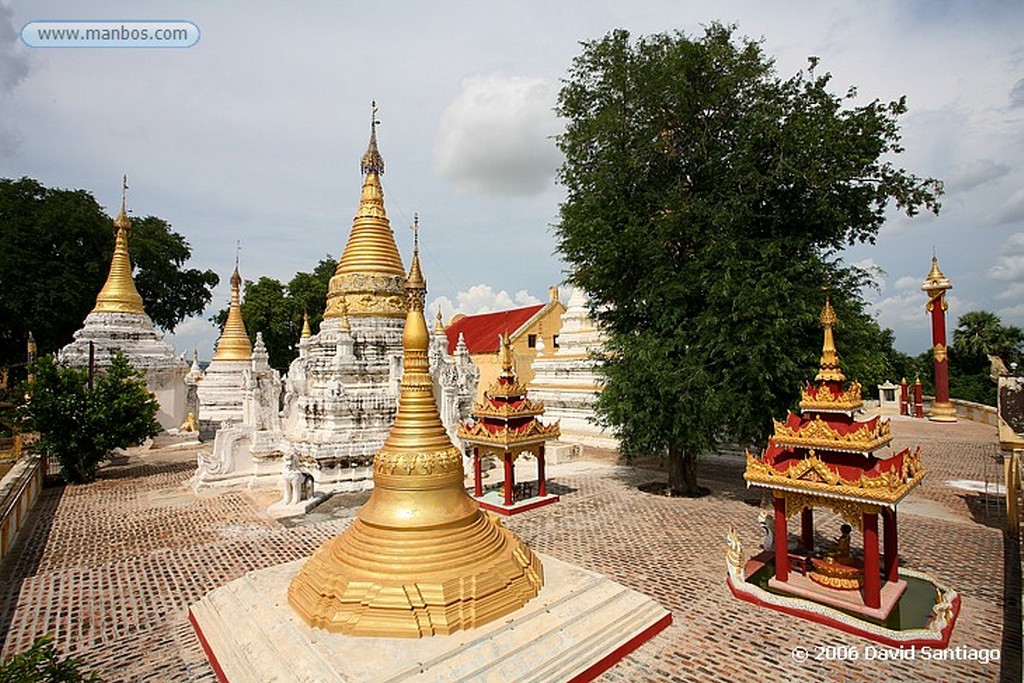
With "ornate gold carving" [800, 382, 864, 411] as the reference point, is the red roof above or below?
above

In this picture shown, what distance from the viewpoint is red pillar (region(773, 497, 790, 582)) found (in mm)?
8805

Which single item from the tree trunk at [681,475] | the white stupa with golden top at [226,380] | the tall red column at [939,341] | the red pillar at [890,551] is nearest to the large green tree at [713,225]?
the tree trunk at [681,475]

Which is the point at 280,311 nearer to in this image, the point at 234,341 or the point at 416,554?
the point at 234,341

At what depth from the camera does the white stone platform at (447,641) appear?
5926 millimetres

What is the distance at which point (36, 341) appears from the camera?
33781 mm

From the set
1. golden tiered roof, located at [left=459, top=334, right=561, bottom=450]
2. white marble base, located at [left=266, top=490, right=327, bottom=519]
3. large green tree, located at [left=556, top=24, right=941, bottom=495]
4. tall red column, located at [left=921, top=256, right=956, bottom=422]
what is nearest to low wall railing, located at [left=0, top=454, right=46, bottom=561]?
white marble base, located at [left=266, top=490, right=327, bottom=519]

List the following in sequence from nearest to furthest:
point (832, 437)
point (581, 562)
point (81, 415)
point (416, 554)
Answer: point (416, 554), point (832, 437), point (581, 562), point (81, 415)

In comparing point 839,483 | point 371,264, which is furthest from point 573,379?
point 839,483

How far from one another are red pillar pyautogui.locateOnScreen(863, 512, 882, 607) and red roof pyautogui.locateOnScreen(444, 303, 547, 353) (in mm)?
29988

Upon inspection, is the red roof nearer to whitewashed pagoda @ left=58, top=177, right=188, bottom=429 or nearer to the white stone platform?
whitewashed pagoda @ left=58, top=177, right=188, bottom=429

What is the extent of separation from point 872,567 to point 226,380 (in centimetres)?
3046

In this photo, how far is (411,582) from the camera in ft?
22.1

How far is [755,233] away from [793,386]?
3.88 metres

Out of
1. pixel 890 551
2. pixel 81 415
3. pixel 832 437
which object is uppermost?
pixel 832 437
